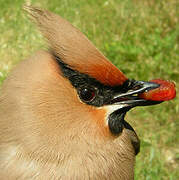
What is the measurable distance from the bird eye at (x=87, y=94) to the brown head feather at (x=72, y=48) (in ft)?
0.40

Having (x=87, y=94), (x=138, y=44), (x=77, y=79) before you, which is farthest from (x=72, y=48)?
(x=138, y=44)

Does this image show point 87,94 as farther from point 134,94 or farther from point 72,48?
point 134,94

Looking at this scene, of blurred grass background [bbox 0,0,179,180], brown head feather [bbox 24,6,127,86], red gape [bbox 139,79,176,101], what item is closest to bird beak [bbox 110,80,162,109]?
red gape [bbox 139,79,176,101]

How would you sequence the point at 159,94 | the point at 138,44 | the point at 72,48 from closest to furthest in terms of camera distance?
the point at 72,48
the point at 159,94
the point at 138,44

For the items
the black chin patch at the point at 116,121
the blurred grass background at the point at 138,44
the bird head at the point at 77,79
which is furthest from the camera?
the blurred grass background at the point at 138,44

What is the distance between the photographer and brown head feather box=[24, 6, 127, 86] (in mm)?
3363

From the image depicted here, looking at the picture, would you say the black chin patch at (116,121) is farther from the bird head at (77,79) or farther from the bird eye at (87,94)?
the bird eye at (87,94)

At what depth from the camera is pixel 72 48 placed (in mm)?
3379

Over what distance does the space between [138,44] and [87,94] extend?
4211 millimetres

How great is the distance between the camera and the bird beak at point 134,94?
144 inches

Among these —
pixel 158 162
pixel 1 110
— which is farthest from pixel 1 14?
pixel 1 110

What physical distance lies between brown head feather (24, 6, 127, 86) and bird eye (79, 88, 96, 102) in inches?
4.8

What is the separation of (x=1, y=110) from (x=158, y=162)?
314 cm

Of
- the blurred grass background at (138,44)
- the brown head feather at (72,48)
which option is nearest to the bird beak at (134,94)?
the brown head feather at (72,48)
